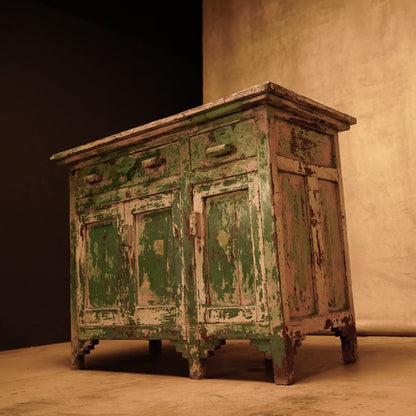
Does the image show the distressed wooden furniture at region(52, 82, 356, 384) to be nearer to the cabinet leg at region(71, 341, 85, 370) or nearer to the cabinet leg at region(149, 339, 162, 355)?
the cabinet leg at region(71, 341, 85, 370)

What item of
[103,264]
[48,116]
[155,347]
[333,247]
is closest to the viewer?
[333,247]

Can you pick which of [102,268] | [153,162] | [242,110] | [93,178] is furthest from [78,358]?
[242,110]

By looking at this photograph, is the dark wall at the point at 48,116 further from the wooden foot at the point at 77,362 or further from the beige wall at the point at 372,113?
the beige wall at the point at 372,113

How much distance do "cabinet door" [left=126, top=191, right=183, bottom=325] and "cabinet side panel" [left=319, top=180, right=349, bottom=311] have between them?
724 millimetres

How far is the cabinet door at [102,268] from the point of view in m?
2.67

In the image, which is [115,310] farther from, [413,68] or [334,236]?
[413,68]

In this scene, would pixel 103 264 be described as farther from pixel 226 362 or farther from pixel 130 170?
pixel 226 362

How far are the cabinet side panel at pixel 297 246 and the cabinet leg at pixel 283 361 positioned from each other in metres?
0.16

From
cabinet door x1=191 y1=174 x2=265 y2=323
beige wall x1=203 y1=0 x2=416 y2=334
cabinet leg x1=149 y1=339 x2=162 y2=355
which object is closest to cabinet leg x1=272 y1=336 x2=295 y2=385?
cabinet door x1=191 y1=174 x2=265 y2=323

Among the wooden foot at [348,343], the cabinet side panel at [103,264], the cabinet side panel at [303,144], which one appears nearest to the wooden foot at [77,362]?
the cabinet side panel at [103,264]

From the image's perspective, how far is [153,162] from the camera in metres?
2.54

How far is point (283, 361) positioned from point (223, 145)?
97 cm

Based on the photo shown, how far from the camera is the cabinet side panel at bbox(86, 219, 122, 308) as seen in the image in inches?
106

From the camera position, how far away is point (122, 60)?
16.4ft
